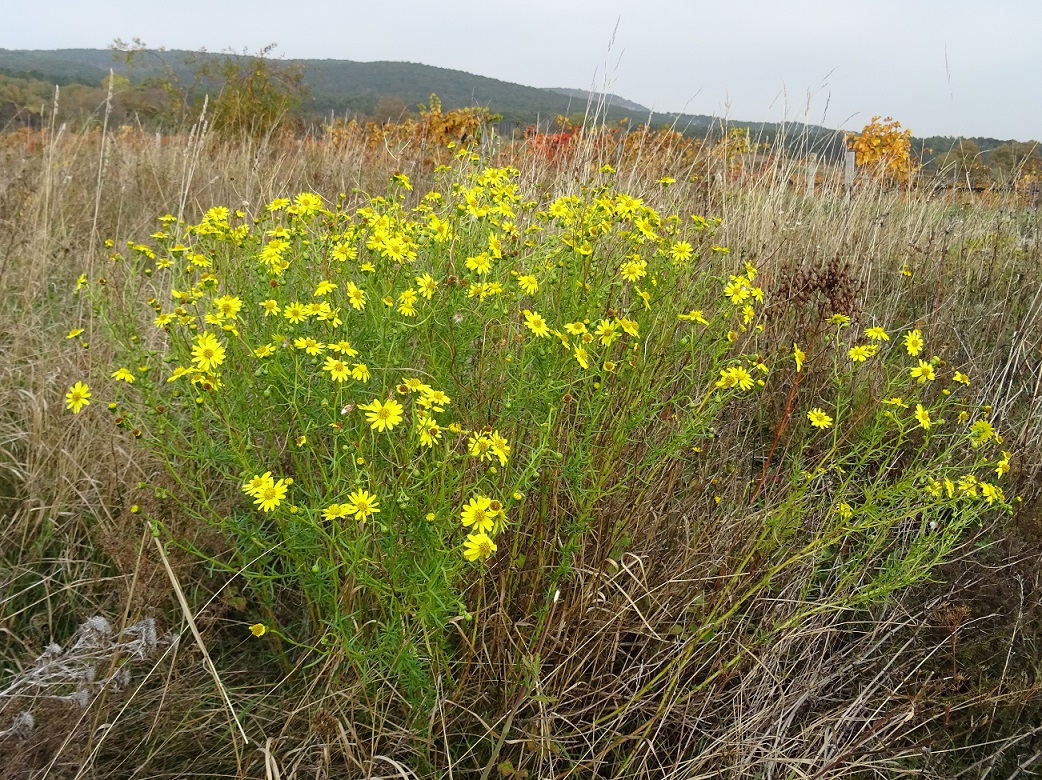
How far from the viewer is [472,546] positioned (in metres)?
1.16

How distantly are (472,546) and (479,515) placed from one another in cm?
9

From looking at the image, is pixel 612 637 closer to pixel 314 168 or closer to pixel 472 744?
pixel 472 744

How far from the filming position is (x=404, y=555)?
1.36 meters

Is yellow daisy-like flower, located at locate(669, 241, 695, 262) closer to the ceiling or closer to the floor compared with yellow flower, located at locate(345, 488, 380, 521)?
closer to the ceiling

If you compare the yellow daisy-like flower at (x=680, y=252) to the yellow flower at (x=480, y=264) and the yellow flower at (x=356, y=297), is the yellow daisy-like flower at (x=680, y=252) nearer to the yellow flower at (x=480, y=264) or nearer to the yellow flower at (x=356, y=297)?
the yellow flower at (x=480, y=264)

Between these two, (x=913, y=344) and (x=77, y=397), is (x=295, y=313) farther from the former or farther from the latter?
(x=913, y=344)

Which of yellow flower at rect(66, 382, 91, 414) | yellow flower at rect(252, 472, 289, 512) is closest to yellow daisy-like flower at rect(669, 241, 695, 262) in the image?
yellow flower at rect(252, 472, 289, 512)

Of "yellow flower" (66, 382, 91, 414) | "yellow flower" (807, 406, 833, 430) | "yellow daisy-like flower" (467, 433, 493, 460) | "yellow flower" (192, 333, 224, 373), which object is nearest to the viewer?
"yellow daisy-like flower" (467, 433, 493, 460)

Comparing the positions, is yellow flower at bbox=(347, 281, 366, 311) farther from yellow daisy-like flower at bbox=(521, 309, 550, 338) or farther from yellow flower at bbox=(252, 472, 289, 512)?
yellow flower at bbox=(252, 472, 289, 512)

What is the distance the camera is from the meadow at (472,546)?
1399 millimetres

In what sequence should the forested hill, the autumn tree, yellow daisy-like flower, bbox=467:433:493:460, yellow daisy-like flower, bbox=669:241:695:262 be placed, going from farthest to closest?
the autumn tree → the forested hill → yellow daisy-like flower, bbox=669:241:695:262 → yellow daisy-like flower, bbox=467:433:493:460

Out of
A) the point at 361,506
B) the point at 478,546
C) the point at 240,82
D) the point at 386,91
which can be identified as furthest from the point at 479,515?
the point at 386,91

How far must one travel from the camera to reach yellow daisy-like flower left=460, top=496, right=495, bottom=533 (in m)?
1.19

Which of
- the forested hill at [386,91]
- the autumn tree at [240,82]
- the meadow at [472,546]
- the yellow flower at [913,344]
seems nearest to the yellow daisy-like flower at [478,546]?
the meadow at [472,546]
